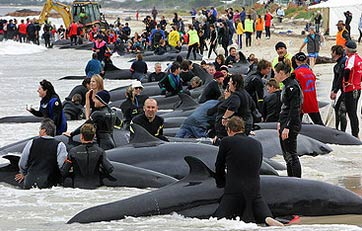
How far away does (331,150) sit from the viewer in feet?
52.5

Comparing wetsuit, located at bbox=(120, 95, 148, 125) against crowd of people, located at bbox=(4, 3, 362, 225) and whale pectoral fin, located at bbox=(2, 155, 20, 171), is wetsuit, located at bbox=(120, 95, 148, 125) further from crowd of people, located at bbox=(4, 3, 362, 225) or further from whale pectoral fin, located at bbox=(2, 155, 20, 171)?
whale pectoral fin, located at bbox=(2, 155, 20, 171)

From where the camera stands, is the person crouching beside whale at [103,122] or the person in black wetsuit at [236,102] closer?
the person in black wetsuit at [236,102]

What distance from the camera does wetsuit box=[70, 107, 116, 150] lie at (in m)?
14.0

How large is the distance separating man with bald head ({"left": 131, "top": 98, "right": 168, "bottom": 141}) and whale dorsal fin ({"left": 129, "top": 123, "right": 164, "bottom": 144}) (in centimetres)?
12

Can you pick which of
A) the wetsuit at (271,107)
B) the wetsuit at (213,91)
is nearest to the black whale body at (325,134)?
the wetsuit at (271,107)

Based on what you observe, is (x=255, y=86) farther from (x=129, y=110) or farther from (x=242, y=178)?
(x=242, y=178)

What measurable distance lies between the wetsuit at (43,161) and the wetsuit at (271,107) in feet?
18.0

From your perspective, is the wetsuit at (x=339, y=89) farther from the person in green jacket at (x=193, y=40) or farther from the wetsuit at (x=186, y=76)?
the person in green jacket at (x=193, y=40)

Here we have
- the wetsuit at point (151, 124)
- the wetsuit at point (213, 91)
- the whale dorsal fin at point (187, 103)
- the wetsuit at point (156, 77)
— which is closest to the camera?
the wetsuit at point (151, 124)

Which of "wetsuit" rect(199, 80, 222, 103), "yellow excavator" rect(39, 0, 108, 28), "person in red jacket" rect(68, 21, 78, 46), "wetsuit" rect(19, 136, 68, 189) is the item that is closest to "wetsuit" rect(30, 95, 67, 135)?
"wetsuit" rect(19, 136, 68, 189)

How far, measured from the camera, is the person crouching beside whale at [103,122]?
45.9 ft

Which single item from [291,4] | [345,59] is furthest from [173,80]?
[291,4]

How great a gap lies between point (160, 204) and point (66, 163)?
95.7 inches

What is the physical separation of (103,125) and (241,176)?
4572mm
